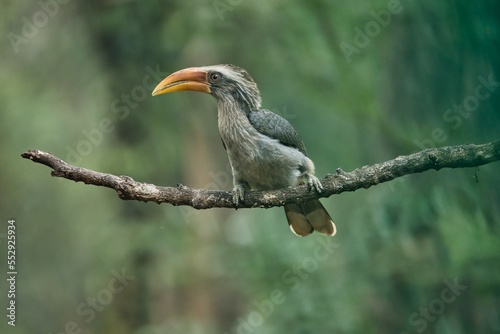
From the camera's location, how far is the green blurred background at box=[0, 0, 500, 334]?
568cm

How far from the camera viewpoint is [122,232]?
823 centimetres

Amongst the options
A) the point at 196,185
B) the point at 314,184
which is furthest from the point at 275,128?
the point at 196,185

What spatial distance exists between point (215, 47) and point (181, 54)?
Result: 601mm

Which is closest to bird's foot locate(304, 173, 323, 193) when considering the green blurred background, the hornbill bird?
the hornbill bird

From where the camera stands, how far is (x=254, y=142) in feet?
14.5

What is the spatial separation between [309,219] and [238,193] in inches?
29.8

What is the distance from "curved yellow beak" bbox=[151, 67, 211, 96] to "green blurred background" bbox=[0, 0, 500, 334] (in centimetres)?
133

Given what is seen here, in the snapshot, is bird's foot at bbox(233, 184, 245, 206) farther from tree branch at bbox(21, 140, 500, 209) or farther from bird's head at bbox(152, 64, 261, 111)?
bird's head at bbox(152, 64, 261, 111)

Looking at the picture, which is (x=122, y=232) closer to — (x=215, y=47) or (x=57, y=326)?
(x=215, y=47)

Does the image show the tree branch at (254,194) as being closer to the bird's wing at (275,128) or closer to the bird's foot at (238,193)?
the bird's foot at (238,193)

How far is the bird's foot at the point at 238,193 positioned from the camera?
3.88m

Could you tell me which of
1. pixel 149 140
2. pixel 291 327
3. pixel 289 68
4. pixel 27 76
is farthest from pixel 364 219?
pixel 27 76

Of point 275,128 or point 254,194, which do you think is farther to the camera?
point 275,128

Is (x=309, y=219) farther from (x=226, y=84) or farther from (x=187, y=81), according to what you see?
(x=187, y=81)
